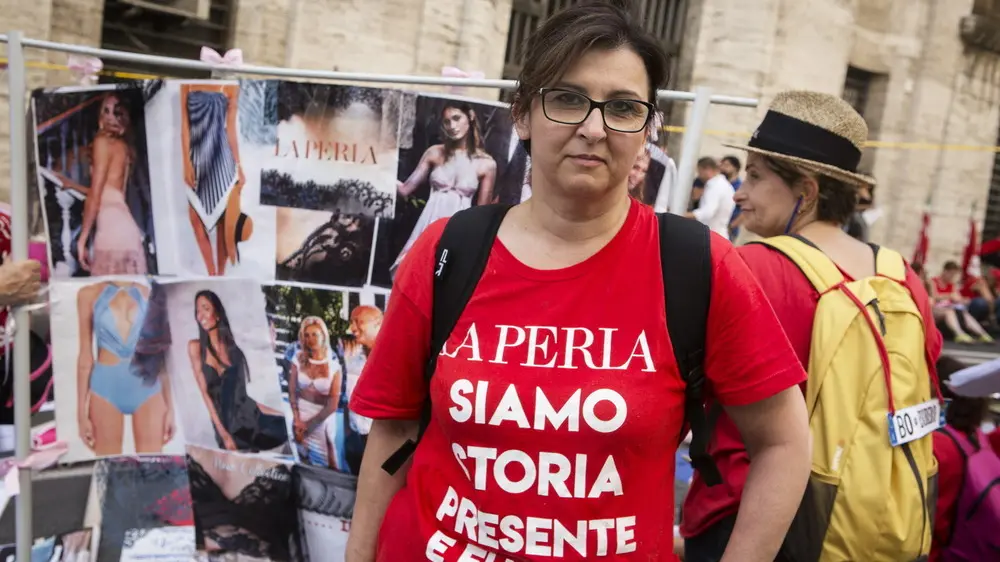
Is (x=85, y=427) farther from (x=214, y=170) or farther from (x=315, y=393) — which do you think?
(x=214, y=170)

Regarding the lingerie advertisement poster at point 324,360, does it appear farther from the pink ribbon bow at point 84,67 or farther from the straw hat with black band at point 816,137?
the straw hat with black band at point 816,137

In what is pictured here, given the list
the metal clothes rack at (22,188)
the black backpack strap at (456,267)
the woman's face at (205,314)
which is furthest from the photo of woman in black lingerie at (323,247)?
the black backpack strap at (456,267)

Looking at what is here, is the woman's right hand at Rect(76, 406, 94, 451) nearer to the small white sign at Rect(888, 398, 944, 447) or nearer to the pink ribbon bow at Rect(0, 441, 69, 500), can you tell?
the pink ribbon bow at Rect(0, 441, 69, 500)

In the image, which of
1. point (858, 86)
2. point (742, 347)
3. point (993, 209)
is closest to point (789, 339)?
point (742, 347)

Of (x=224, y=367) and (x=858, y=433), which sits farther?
(x=224, y=367)

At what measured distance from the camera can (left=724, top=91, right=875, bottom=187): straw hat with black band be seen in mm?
2312

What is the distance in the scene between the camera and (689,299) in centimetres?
151

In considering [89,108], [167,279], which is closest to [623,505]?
[167,279]

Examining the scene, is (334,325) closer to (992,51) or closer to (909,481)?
(909,481)

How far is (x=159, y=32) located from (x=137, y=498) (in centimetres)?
743

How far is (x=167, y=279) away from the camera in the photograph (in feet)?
9.35

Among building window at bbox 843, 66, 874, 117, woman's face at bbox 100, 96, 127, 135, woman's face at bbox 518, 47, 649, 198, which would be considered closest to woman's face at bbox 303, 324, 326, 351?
woman's face at bbox 100, 96, 127, 135

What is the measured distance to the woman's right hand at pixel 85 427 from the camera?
2932 mm

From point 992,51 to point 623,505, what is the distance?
18623 millimetres
